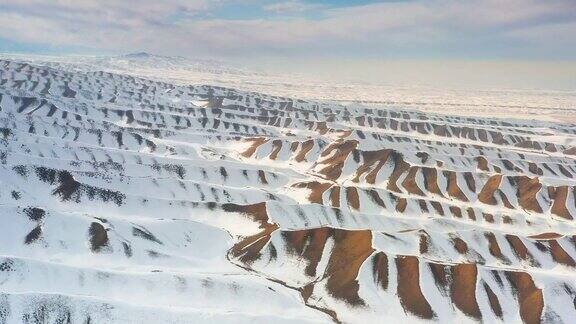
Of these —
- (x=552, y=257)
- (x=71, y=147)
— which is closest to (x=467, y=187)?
(x=552, y=257)

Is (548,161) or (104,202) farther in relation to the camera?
(548,161)

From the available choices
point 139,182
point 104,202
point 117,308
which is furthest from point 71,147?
point 117,308

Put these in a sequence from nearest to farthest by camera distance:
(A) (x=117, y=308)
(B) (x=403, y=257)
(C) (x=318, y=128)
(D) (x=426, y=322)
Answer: (A) (x=117, y=308)
(D) (x=426, y=322)
(B) (x=403, y=257)
(C) (x=318, y=128)

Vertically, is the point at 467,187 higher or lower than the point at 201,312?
lower

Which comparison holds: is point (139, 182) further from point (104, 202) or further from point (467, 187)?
point (467, 187)

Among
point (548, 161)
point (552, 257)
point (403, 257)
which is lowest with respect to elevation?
point (548, 161)

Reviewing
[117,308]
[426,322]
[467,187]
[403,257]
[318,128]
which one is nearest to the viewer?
[117,308]
